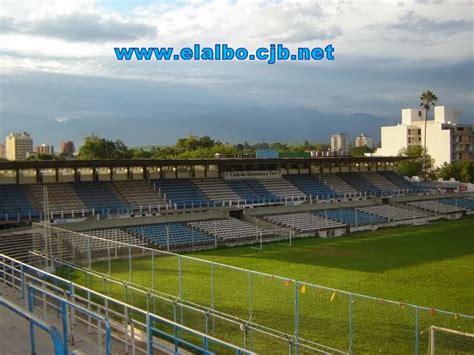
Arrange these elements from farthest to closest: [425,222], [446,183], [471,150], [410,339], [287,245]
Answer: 1. [471,150]
2. [446,183]
3. [425,222]
4. [287,245]
5. [410,339]

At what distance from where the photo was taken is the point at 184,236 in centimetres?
3875

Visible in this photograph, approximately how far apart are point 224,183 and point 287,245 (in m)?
15.9

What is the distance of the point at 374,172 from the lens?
68.6 metres

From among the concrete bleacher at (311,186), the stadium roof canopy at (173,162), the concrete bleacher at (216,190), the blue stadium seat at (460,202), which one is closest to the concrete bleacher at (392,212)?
the concrete bleacher at (311,186)

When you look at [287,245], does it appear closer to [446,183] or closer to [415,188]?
[415,188]

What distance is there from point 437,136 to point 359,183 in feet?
185

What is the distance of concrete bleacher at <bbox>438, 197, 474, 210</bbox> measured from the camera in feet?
202

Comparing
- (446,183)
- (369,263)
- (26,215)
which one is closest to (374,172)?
(446,183)

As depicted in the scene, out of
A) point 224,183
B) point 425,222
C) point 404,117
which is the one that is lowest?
point 425,222

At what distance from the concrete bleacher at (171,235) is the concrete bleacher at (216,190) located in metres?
9.04

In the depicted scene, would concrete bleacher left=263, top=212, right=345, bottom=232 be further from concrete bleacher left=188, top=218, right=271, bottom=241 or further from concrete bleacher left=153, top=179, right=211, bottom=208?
concrete bleacher left=153, top=179, right=211, bottom=208

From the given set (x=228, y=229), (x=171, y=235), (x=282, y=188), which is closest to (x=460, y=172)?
(x=282, y=188)

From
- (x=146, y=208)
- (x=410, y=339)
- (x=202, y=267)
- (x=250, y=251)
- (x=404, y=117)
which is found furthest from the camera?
(x=404, y=117)

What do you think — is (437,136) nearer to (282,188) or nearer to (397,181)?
(397,181)
